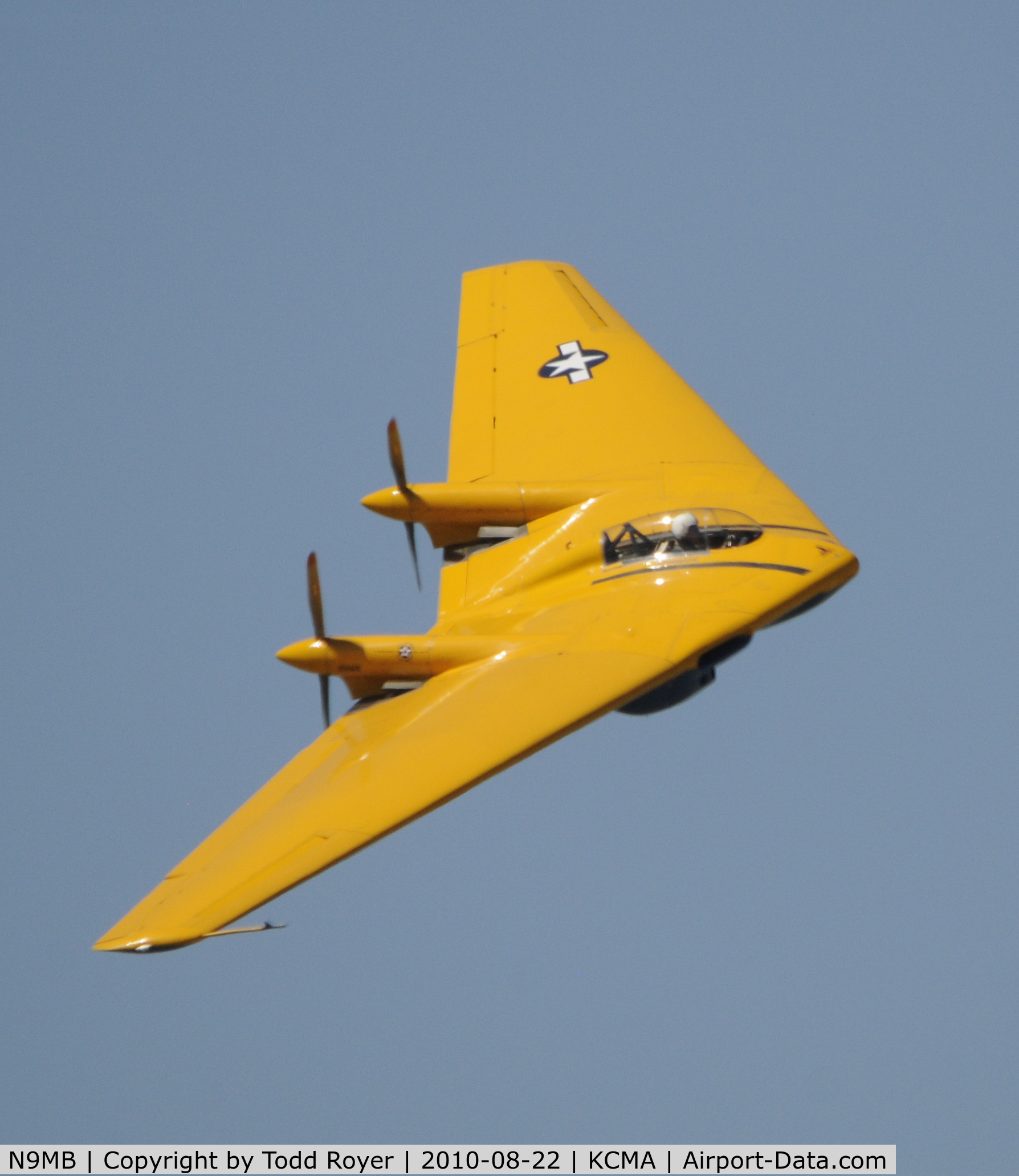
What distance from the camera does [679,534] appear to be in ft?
131

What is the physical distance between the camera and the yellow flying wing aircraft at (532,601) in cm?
3503

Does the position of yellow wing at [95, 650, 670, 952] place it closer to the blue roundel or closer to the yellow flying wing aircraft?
the yellow flying wing aircraft

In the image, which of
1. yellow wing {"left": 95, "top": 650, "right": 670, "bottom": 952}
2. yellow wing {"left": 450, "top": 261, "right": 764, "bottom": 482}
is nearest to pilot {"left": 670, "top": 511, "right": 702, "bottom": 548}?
yellow wing {"left": 450, "top": 261, "right": 764, "bottom": 482}

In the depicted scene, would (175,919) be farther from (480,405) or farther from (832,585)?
(480,405)

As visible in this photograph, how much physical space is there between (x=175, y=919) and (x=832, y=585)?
50.3 ft

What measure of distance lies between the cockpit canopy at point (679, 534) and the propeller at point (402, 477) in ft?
14.1

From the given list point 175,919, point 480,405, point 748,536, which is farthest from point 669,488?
point 175,919

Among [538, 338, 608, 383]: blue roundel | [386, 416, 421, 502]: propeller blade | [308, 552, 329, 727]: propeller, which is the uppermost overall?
[538, 338, 608, 383]: blue roundel

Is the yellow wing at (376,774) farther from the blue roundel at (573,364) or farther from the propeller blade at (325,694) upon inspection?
the blue roundel at (573,364)

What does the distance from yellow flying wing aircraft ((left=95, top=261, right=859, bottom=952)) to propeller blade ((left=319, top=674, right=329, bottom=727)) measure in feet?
0.17

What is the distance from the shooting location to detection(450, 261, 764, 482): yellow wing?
44.2 m

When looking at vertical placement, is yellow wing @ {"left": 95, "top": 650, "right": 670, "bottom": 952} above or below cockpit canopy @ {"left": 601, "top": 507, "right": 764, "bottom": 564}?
below

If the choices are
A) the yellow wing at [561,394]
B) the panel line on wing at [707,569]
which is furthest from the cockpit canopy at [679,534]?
the yellow wing at [561,394]

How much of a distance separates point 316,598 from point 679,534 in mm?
8160
